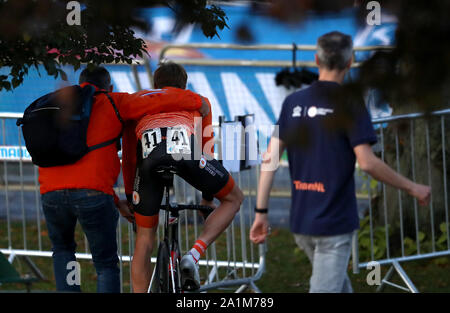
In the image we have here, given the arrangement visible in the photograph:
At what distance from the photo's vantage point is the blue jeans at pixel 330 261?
148 inches

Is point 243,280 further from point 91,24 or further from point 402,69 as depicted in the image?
point 402,69

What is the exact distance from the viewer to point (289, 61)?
10375 mm

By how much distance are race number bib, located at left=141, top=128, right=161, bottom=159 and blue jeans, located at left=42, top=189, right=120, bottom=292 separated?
0.43m

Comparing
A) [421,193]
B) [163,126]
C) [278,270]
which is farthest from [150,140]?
[278,270]

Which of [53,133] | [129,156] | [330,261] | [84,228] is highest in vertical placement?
[53,133]

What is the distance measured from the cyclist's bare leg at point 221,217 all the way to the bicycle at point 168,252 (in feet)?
0.52

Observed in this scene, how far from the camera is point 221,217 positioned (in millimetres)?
4613

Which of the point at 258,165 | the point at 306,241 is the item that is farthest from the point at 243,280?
the point at 306,241

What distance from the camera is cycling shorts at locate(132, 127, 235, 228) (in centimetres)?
427

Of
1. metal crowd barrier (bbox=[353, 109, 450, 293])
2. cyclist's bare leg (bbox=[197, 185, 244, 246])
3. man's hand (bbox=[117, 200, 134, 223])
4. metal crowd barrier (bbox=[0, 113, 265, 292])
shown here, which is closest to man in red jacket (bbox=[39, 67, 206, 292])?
man's hand (bbox=[117, 200, 134, 223])

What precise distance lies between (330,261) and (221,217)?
1.03 meters

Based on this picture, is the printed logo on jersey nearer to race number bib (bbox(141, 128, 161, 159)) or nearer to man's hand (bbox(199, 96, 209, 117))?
race number bib (bbox(141, 128, 161, 159))

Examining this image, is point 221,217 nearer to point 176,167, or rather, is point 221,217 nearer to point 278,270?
point 176,167
